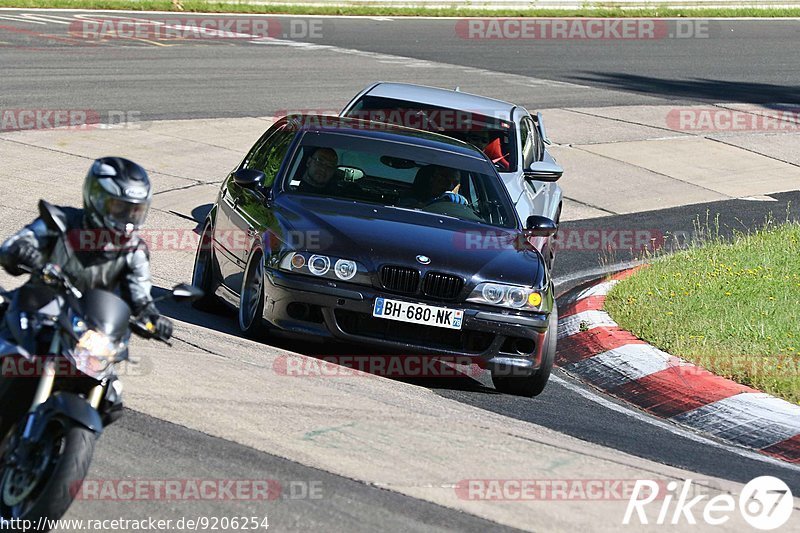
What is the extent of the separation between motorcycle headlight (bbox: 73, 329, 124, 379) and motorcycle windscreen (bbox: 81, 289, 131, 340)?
0.03 metres

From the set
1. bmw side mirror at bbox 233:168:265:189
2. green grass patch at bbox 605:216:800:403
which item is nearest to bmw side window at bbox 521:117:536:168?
green grass patch at bbox 605:216:800:403

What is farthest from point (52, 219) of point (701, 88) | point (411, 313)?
point (701, 88)

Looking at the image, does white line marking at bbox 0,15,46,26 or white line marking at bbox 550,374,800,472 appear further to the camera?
white line marking at bbox 0,15,46,26

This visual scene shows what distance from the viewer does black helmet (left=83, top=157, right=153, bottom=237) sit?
16.8ft

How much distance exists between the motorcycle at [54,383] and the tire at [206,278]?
455 centimetres

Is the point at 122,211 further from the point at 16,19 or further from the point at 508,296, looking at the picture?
the point at 16,19

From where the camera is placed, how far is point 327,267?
328 inches

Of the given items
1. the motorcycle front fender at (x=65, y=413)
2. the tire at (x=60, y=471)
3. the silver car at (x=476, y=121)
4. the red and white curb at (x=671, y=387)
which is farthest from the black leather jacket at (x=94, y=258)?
the silver car at (x=476, y=121)

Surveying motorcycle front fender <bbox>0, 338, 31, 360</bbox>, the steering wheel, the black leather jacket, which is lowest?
the steering wheel

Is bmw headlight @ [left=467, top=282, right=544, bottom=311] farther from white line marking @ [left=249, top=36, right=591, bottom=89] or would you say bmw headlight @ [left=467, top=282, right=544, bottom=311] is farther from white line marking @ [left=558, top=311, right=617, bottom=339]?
white line marking @ [left=249, top=36, right=591, bottom=89]

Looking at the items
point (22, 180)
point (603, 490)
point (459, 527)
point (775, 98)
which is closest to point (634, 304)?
point (603, 490)

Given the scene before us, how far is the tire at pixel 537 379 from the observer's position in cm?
856

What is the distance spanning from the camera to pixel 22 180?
13602 millimetres

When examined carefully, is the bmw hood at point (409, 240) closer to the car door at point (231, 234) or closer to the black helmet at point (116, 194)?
the car door at point (231, 234)
